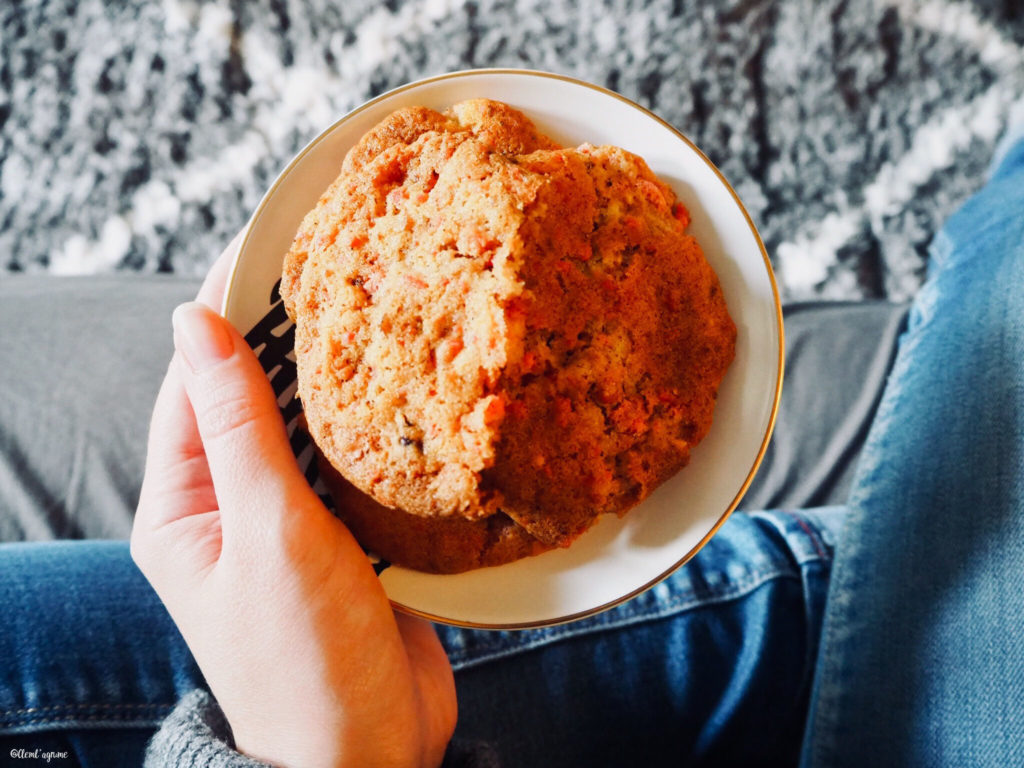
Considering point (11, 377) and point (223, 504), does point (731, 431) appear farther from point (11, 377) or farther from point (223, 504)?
point (11, 377)

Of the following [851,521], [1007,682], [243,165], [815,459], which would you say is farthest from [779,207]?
[243,165]

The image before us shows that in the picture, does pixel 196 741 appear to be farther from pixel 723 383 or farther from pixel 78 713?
pixel 723 383

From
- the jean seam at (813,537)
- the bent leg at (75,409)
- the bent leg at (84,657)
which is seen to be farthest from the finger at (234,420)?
the jean seam at (813,537)

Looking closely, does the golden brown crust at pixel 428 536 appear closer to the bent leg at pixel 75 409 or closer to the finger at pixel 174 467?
the finger at pixel 174 467

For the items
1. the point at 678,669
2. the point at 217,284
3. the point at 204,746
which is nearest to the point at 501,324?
the point at 217,284

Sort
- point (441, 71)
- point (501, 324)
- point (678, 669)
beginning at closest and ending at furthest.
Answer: point (501, 324) < point (678, 669) < point (441, 71)

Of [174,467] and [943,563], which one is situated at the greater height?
[174,467]
